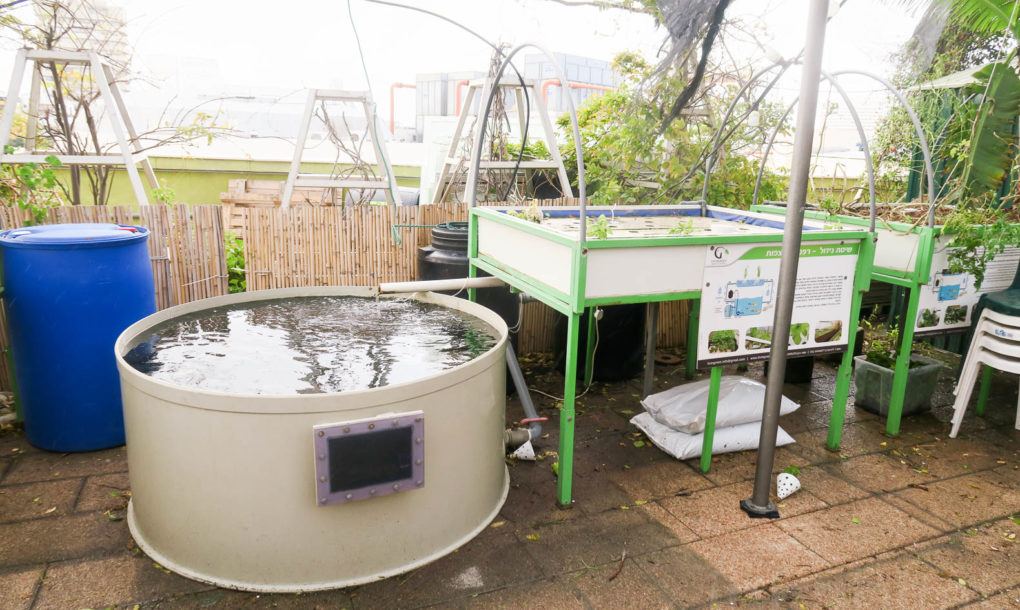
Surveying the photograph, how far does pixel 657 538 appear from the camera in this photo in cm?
296

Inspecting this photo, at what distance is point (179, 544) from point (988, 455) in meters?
4.25

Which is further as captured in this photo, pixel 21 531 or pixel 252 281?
pixel 252 281

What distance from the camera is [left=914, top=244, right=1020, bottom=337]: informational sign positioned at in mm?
4020

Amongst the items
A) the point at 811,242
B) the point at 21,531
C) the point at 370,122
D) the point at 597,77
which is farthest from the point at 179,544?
the point at 597,77

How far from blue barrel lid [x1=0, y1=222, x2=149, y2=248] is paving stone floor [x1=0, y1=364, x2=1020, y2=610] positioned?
114cm

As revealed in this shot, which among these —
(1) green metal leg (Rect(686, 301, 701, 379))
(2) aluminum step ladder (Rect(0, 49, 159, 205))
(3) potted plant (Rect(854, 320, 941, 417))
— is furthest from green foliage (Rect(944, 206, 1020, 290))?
(2) aluminum step ladder (Rect(0, 49, 159, 205))

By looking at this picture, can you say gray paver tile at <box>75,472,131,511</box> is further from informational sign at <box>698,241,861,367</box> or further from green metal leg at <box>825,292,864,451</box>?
green metal leg at <box>825,292,864,451</box>

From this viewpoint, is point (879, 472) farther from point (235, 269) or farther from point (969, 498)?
point (235, 269)

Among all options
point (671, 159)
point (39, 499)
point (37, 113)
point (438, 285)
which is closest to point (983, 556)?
point (438, 285)

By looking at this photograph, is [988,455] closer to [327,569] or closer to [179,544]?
[327,569]

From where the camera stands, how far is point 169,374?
260 cm

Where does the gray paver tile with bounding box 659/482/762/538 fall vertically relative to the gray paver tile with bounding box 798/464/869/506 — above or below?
below

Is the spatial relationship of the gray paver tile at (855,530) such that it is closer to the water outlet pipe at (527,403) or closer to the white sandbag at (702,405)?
→ the white sandbag at (702,405)

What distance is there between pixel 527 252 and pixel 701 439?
146 cm
